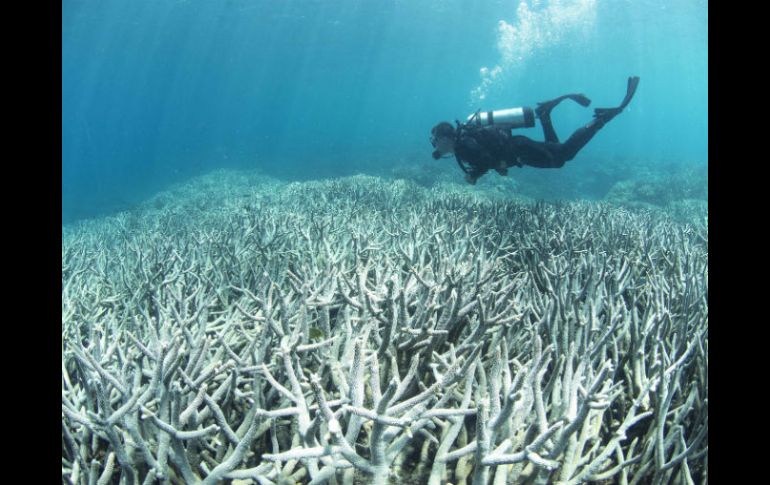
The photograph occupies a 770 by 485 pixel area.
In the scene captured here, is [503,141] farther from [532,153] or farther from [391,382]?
[391,382]

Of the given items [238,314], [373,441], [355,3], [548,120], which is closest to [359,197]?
[548,120]

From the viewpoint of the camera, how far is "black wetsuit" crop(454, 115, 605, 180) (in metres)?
7.51

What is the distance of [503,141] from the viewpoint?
7.82 m

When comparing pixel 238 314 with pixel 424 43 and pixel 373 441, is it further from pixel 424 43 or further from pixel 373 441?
pixel 424 43

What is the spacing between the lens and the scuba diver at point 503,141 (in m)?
7.54

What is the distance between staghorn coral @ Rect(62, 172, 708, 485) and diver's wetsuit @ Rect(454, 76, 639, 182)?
11.6 feet

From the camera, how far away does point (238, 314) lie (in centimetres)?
307

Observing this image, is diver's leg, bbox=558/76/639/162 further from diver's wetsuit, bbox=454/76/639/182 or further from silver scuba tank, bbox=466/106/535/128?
silver scuba tank, bbox=466/106/535/128

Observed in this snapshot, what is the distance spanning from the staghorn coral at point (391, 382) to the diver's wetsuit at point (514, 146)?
354cm

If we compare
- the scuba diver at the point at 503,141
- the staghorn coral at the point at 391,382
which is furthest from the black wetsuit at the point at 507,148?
the staghorn coral at the point at 391,382

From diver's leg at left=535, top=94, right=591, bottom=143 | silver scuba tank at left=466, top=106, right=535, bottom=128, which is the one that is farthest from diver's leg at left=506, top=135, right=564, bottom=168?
diver's leg at left=535, top=94, right=591, bottom=143

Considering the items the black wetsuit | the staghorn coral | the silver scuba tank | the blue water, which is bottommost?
the staghorn coral

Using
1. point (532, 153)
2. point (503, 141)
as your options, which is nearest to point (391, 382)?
point (503, 141)
